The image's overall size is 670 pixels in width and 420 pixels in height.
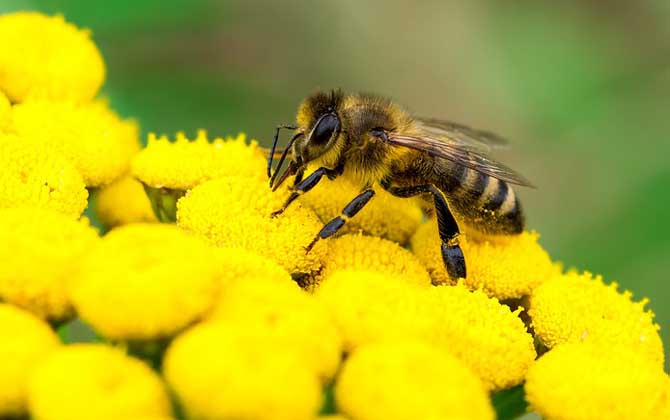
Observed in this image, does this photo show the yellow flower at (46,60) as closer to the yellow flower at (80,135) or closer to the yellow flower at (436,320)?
the yellow flower at (80,135)

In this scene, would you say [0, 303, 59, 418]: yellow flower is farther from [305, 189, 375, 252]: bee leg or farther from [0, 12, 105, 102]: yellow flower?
[0, 12, 105, 102]: yellow flower

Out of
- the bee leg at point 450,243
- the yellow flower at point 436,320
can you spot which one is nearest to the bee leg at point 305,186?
the bee leg at point 450,243

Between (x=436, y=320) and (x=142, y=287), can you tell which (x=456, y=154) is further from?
(x=142, y=287)

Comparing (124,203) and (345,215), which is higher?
(345,215)

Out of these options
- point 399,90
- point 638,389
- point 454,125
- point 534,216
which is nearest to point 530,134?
point 534,216

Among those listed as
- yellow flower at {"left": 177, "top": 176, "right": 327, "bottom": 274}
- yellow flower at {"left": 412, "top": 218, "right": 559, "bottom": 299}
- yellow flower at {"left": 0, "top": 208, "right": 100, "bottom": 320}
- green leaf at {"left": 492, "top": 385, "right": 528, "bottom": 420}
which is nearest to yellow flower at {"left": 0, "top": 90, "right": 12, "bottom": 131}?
yellow flower at {"left": 177, "top": 176, "right": 327, "bottom": 274}

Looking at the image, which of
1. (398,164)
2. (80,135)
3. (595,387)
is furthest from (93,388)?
(398,164)

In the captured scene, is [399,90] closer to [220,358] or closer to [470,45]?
[470,45]
